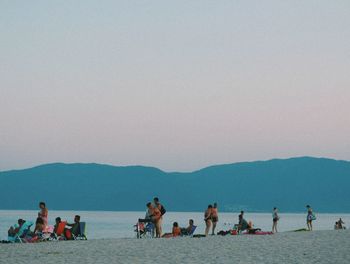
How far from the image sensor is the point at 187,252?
684 inches

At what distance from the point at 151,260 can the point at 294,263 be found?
3.03m

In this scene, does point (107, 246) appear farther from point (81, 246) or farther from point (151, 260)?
point (151, 260)

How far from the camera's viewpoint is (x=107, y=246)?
1953cm

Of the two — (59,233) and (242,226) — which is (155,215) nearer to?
(59,233)

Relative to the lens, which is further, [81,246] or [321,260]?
[81,246]

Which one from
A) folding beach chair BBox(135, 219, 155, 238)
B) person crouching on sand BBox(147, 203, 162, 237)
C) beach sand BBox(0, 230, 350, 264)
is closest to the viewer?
beach sand BBox(0, 230, 350, 264)

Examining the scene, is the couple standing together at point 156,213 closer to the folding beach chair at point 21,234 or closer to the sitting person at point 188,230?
the sitting person at point 188,230

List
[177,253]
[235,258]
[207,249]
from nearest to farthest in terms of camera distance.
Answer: [235,258] → [177,253] → [207,249]

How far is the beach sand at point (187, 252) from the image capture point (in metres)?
15.4

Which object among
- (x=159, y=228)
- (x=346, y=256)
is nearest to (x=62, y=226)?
(x=159, y=228)

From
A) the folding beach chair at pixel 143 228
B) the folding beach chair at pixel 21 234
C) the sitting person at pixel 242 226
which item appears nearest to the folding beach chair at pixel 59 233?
the folding beach chair at pixel 21 234

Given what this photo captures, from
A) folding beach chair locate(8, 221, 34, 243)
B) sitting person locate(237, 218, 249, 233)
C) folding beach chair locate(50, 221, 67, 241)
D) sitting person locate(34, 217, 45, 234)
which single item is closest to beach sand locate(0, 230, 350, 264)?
folding beach chair locate(8, 221, 34, 243)

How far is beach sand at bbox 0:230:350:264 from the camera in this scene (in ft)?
50.5

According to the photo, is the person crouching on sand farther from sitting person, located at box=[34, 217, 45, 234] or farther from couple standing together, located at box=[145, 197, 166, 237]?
sitting person, located at box=[34, 217, 45, 234]
